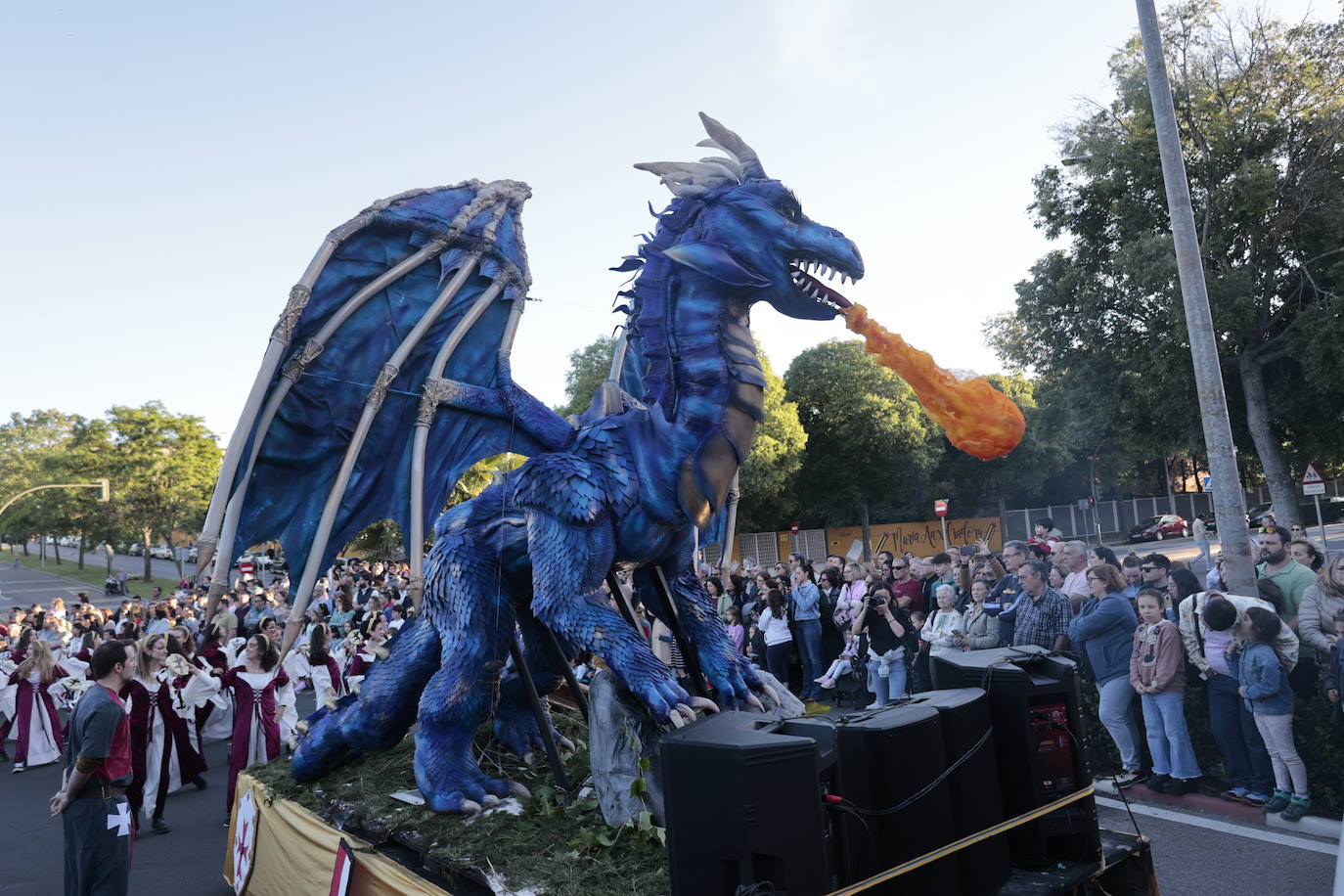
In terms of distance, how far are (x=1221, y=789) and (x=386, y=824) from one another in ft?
16.3

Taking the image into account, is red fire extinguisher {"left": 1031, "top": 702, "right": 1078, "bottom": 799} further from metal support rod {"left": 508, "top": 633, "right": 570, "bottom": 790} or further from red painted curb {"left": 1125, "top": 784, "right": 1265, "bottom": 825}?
red painted curb {"left": 1125, "top": 784, "right": 1265, "bottom": 825}

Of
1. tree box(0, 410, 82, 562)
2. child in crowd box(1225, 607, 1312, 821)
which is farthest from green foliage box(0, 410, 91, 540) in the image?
child in crowd box(1225, 607, 1312, 821)

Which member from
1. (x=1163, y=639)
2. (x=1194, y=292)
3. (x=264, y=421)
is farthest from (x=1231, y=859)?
(x=264, y=421)

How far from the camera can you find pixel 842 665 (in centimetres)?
900

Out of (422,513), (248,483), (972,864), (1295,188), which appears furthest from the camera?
(1295,188)

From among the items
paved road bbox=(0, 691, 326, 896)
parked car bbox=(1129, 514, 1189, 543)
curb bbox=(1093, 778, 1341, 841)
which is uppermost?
parked car bbox=(1129, 514, 1189, 543)

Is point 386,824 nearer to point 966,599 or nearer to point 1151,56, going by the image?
point 966,599

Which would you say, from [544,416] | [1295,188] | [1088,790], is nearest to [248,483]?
[544,416]

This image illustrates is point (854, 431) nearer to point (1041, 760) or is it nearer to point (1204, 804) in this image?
point (1204, 804)

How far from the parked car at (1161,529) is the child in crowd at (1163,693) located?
1170 inches

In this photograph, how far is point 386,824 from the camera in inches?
148

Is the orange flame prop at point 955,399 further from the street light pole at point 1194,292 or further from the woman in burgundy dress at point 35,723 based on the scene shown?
the woman in burgundy dress at point 35,723

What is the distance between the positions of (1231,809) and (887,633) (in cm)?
332

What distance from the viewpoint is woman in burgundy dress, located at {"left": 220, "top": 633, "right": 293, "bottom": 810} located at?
20.8ft
